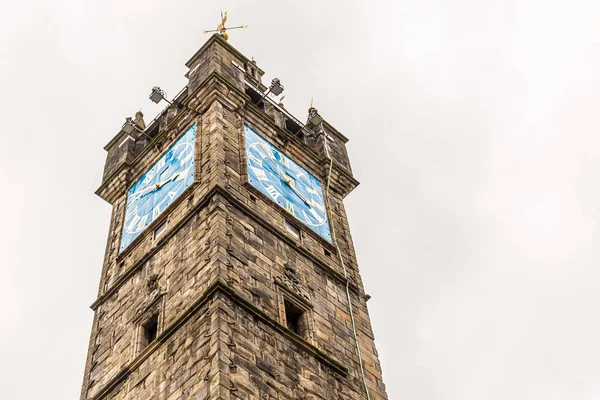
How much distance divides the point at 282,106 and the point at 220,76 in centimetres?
261

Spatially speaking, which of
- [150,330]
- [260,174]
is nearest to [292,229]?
[260,174]

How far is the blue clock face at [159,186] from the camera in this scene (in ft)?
69.9

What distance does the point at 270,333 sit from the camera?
1667cm

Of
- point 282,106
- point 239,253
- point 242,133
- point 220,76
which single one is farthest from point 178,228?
point 282,106

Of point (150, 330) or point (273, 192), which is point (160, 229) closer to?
point (273, 192)

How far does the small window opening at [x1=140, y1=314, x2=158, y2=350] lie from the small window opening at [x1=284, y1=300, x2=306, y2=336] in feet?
7.53

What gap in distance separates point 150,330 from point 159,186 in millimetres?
4699

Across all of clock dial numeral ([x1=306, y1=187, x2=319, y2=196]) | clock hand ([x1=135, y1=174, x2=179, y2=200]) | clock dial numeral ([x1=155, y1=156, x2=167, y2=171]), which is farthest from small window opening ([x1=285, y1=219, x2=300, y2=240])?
clock dial numeral ([x1=155, y1=156, x2=167, y2=171])

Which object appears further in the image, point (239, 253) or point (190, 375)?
point (239, 253)

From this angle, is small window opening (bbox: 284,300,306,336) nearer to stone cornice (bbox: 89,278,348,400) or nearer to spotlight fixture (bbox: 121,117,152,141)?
stone cornice (bbox: 89,278,348,400)

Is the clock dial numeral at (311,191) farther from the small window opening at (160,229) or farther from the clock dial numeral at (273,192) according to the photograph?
the small window opening at (160,229)

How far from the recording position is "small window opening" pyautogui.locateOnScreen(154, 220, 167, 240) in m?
20.4

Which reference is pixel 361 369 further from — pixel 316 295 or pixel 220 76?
pixel 220 76

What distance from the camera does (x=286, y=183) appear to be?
22.1 metres
